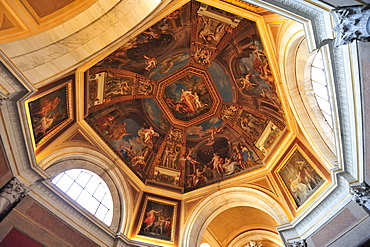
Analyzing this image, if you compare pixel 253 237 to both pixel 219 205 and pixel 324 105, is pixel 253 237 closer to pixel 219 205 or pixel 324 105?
pixel 219 205

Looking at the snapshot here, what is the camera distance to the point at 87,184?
1050 centimetres

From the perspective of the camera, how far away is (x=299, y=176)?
1000 cm

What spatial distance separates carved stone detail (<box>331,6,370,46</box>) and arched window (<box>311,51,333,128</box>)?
4062mm

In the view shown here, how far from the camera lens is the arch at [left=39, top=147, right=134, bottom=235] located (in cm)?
952

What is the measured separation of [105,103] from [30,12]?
4661 mm

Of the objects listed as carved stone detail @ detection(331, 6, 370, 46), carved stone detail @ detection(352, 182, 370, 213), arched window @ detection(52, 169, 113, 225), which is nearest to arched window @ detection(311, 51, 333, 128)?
carved stone detail @ detection(352, 182, 370, 213)

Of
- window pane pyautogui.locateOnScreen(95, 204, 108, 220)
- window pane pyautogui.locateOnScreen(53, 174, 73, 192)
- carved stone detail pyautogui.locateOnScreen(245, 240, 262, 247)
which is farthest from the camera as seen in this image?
carved stone detail pyautogui.locateOnScreen(245, 240, 262, 247)

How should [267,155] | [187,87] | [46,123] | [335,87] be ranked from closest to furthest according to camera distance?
[335,87] < [46,123] < [267,155] < [187,87]

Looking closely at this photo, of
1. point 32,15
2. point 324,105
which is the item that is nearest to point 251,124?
point 324,105

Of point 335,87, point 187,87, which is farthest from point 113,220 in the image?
point 335,87

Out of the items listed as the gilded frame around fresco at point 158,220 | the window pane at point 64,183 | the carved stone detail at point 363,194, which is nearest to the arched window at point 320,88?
the carved stone detail at point 363,194

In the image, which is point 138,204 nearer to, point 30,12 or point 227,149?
point 227,149

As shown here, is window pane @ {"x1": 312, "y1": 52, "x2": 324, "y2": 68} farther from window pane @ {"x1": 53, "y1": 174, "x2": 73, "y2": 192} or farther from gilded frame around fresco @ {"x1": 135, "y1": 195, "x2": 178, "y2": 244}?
window pane @ {"x1": 53, "y1": 174, "x2": 73, "y2": 192}

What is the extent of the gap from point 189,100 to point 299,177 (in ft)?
19.7
